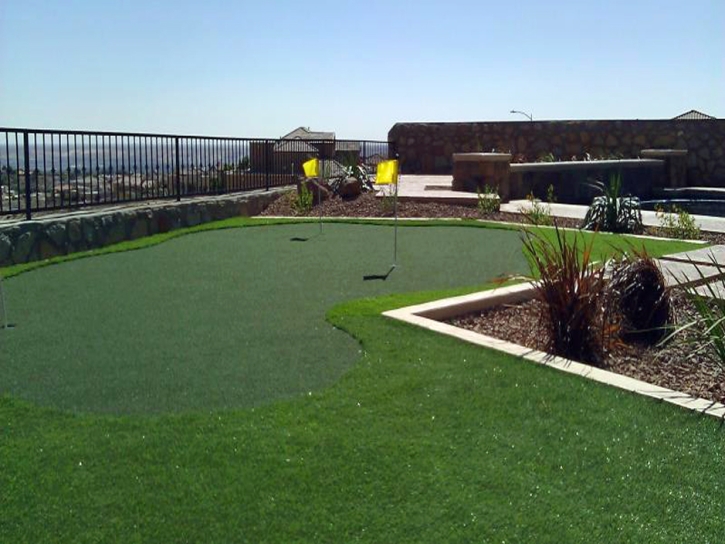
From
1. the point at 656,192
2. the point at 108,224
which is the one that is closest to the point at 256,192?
the point at 108,224

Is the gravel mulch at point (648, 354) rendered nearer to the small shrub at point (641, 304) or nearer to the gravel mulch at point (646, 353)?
the gravel mulch at point (646, 353)

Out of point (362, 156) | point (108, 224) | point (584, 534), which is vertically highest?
point (362, 156)

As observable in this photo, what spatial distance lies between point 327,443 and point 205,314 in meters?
2.90

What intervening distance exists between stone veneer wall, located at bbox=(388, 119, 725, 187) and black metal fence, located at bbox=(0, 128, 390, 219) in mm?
6617

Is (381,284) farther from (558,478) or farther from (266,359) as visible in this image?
(558,478)

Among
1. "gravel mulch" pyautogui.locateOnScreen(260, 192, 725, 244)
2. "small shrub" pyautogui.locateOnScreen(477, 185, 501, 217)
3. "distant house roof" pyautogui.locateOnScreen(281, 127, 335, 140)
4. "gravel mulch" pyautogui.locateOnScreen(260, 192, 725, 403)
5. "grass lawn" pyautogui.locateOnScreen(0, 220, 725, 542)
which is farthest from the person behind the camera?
"distant house roof" pyautogui.locateOnScreen(281, 127, 335, 140)

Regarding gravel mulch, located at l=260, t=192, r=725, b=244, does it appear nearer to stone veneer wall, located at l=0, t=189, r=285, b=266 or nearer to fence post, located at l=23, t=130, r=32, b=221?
stone veneer wall, located at l=0, t=189, r=285, b=266

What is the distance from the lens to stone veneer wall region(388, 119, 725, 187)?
20.2 meters

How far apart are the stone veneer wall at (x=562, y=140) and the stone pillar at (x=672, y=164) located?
0.79 meters

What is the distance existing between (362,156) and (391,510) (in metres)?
19.3

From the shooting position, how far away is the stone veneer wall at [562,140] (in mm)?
20188

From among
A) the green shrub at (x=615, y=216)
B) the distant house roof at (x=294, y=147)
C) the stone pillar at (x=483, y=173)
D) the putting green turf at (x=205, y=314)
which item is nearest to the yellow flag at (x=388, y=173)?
the putting green turf at (x=205, y=314)

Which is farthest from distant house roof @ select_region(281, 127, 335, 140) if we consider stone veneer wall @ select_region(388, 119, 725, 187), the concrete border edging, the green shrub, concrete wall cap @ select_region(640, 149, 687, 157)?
the concrete border edging

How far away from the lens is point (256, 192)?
15367 millimetres
